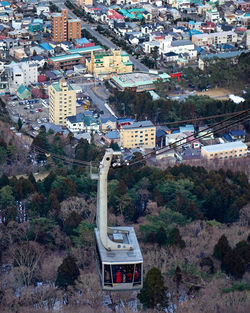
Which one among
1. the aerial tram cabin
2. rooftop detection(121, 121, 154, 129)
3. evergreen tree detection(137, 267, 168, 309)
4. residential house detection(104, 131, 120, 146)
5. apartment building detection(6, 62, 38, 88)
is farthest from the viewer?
apartment building detection(6, 62, 38, 88)

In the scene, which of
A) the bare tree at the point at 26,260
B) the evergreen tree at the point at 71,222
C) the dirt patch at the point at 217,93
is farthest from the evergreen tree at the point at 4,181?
the dirt patch at the point at 217,93

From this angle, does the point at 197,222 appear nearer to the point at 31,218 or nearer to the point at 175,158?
the point at 31,218

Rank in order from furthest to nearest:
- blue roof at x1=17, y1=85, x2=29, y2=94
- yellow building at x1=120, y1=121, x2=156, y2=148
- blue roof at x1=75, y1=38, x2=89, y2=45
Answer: blue roof at x1=75, y1=38, x2=89, y2=45, blue roof at x1=17, y1=85, x2=29, y2=94, yellow building at x1=120, y1=121, x2=156, y2=148

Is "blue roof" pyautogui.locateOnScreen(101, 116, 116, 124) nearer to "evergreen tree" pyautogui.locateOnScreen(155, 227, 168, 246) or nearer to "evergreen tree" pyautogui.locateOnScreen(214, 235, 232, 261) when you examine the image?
"evergreen tree" pyautogui.locateOnScreen(155, 227, 168, 246)

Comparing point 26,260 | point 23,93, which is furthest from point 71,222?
point 23,93

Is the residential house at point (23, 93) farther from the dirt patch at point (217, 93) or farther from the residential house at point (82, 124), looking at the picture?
the dirt patch at point (217, 93)

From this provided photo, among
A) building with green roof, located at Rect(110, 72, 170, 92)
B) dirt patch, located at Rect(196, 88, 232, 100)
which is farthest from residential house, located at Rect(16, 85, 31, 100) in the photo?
dirt patch, located at Rect(196, 88, 232, 100)

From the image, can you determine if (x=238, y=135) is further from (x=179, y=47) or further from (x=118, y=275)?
(x=118, y=275)
